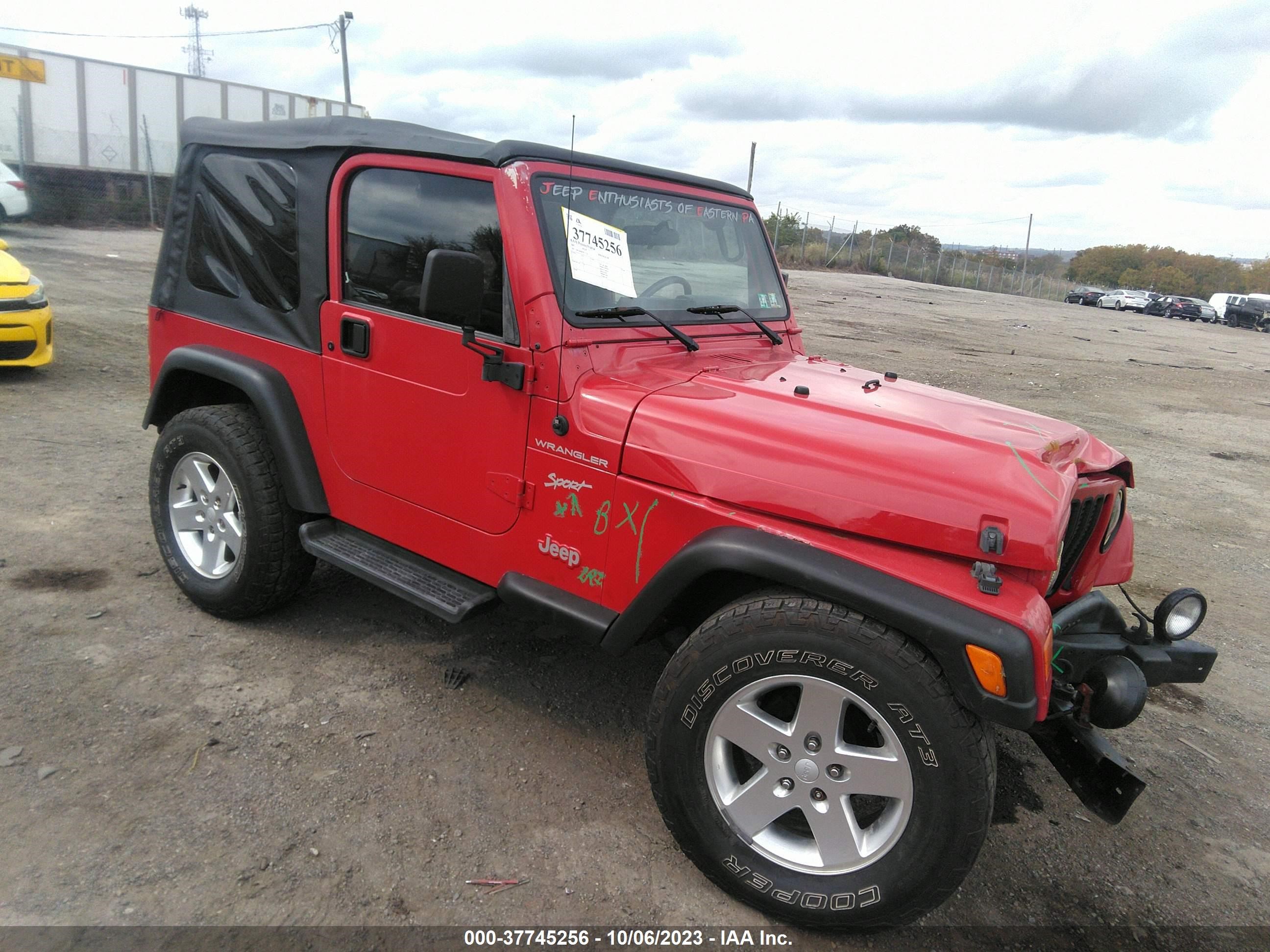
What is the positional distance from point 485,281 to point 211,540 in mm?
1922

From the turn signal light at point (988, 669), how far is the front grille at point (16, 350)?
7.93 meters

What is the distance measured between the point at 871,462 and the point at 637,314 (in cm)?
109

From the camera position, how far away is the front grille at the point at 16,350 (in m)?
7.03

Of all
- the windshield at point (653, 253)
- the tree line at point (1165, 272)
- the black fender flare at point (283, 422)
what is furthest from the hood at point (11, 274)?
the tree line at point (1165, 272)

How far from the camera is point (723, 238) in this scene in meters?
3.57

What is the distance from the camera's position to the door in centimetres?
284

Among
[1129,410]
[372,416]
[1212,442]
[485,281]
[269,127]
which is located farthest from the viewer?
[1129,410]

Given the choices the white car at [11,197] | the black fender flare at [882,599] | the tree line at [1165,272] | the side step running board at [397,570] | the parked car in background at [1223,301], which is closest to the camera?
the black fender flare at [882,599]

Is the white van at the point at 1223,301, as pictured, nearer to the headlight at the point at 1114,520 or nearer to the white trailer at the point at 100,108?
the white trailer at the point at 100,108

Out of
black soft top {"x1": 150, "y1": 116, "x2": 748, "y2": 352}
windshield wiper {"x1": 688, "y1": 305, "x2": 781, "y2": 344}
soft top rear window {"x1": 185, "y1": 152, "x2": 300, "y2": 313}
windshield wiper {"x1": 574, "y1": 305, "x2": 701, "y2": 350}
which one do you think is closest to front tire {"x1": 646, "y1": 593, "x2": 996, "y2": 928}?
windshield wiper {"x1": 574, "y1": 305, "x2": 701, "y2": 350}

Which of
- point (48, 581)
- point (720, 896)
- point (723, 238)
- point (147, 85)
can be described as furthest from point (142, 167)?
point (720, 896)

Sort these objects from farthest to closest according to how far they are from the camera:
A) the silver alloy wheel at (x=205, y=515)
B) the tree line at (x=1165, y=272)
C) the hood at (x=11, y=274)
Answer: the tree line at (x=1165, y=272)
the hood at (x=11, y=274)
the silver alloy wheel at (x=205, y=515)

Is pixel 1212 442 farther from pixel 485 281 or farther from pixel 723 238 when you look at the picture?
pixel 485 281

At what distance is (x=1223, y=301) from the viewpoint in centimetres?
3966
